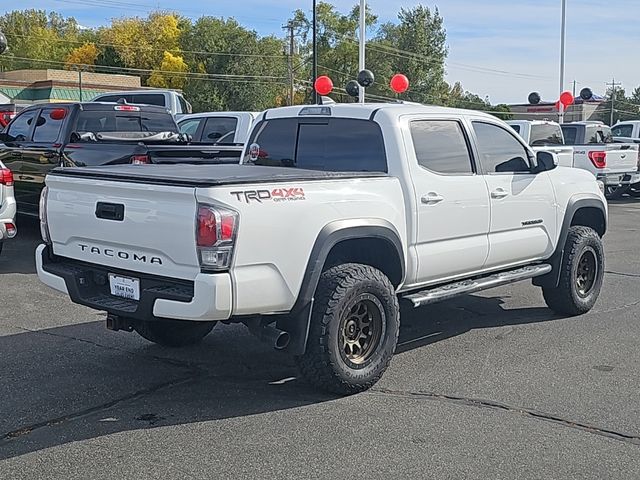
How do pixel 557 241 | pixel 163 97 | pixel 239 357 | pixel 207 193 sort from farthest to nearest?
pixel 163 97
pixel 557 241
pixel 239 357
pixel 207 193

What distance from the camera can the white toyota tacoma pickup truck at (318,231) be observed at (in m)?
4.75

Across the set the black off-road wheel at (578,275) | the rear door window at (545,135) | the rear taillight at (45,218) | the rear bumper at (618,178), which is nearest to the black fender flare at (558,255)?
the black off-road wheel at (578,275)

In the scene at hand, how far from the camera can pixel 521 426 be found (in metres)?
4.86

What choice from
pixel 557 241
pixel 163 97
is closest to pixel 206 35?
pixel 163 97

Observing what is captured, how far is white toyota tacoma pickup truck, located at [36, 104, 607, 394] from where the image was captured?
4.75 m

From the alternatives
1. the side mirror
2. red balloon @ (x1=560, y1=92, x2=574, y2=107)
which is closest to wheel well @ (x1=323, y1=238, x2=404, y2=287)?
the side mirror

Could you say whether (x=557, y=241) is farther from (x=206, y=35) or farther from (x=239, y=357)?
(x=206, y=35)

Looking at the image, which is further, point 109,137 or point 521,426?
point 109,137

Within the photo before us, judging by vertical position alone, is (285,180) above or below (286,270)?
above

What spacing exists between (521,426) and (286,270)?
5.56ft

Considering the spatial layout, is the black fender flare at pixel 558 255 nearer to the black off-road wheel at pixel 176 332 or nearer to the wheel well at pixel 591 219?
the wheel well at pixel 591 219

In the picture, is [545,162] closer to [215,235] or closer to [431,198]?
[431,198]

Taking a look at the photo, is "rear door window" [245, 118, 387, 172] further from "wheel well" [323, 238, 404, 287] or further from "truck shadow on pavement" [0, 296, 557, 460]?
"truck shadow on pavement" [0, 296, 557, 460]

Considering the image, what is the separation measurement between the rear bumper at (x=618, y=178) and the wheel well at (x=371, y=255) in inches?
546
